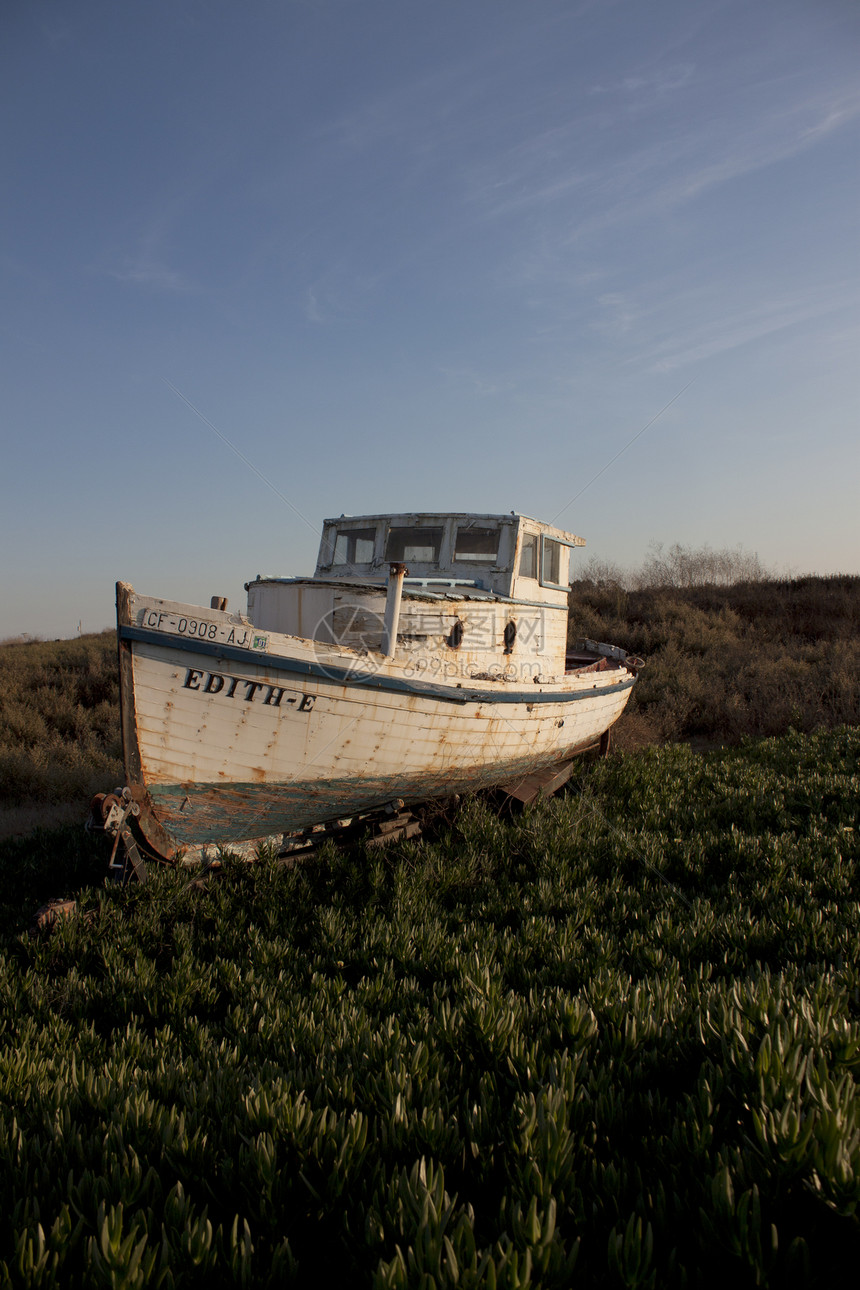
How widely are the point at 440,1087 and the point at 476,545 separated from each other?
22.3 feet

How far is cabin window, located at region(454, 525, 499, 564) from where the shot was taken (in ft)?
27.3

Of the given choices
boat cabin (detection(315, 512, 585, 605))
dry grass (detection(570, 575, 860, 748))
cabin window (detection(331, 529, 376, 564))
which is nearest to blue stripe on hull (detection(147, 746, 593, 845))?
boat cabin (detection(315, 512, 585, 605))

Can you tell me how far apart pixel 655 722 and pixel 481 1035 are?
43.0 ft

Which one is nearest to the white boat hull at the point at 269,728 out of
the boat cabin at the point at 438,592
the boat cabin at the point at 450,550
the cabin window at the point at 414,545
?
the boat cabin at the point at 438,592

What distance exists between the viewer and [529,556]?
28.2 ft

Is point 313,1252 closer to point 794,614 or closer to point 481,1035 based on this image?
point 481,1035

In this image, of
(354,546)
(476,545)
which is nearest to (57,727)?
(354,546)

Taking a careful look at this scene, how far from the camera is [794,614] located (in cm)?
2309

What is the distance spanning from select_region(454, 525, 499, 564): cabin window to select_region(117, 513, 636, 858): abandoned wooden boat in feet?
0.06

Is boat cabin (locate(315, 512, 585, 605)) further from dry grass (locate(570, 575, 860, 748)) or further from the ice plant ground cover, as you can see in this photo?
dry grass (locate(570, 575, 860, 748))

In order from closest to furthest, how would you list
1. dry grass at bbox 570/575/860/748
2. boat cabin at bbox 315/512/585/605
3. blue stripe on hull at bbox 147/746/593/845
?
blue stripe on hull at bbox 147/746/593/845 < boat cabin at bbox 315/512/585/605 < dry grass at bbox 570/575/860/748

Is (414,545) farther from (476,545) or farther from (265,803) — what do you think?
(265,803)

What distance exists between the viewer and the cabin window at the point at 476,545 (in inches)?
327

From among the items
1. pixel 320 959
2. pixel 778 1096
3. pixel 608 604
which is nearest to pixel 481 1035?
pixel 778 1096
